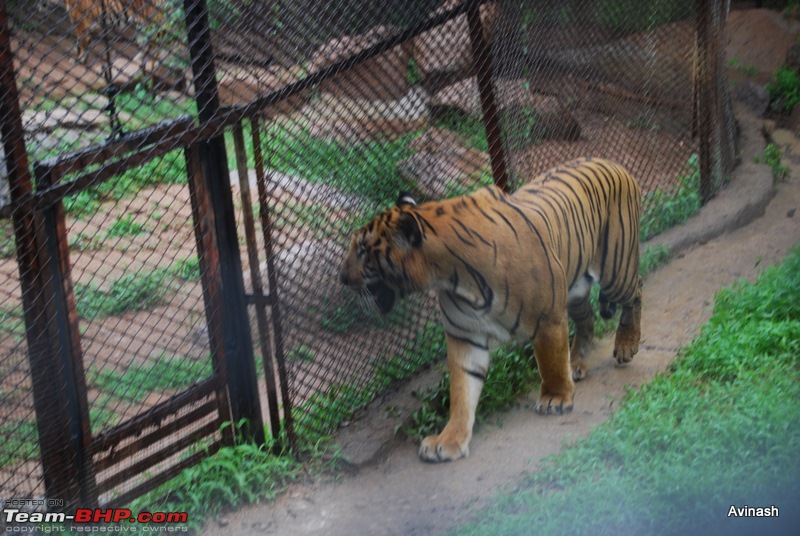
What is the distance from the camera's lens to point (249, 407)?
14.4 feet

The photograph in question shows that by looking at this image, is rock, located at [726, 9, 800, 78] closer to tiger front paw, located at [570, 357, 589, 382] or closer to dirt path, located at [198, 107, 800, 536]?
dirt path, located at [198, 107, 800, 536]

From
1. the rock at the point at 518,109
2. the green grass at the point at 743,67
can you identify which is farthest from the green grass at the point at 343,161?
the green grass at the point at 743,67

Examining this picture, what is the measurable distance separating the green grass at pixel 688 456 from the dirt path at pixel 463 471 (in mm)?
182

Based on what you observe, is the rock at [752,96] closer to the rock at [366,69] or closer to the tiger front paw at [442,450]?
the rock at [366,69]

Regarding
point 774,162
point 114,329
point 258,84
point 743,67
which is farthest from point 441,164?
point 743,67

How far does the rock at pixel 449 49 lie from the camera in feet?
17.0

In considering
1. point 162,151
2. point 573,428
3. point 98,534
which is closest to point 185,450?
point 98,534

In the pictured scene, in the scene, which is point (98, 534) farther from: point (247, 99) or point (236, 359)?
point (247, 99)

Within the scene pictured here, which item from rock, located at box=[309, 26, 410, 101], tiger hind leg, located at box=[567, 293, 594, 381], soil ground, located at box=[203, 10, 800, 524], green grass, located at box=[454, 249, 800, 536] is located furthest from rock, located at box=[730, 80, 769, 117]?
rock, located at box=[309, 26, 410, 101]

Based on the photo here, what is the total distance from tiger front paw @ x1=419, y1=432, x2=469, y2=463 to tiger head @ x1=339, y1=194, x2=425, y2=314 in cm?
69

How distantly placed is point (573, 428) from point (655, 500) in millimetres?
1069

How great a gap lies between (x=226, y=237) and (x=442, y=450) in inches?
57.4

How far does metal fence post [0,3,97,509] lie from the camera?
3.36 m

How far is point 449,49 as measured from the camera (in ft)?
17.5
